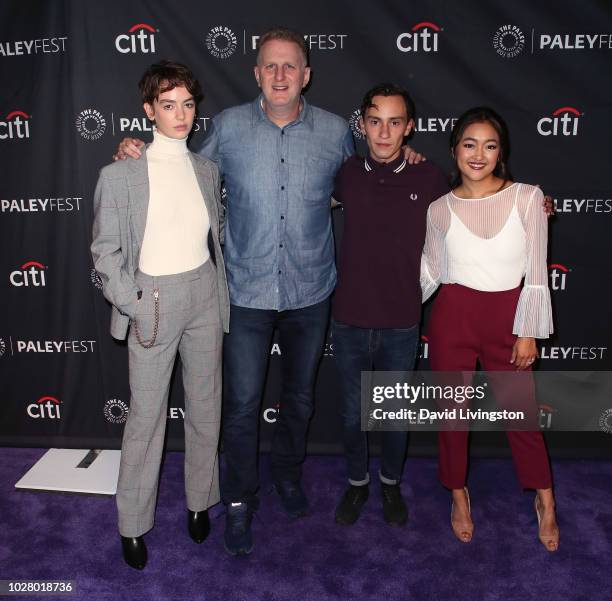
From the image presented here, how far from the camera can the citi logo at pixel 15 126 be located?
3178mm

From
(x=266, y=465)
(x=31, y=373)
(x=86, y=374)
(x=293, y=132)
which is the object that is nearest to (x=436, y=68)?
(x=293, y=132)

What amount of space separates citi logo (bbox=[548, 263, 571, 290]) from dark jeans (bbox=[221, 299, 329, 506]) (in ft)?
4.55

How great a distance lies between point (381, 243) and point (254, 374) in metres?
0.80

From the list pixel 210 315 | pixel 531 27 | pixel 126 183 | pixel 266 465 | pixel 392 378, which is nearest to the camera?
pixel 126 183

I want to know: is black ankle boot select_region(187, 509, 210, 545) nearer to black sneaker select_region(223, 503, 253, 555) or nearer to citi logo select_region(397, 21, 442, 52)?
black sneaker select_region(223, 503, 253, 555)

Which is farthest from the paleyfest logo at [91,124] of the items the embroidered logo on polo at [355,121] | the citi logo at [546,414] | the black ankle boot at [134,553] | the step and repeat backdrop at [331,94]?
the citi logo at [546,414]

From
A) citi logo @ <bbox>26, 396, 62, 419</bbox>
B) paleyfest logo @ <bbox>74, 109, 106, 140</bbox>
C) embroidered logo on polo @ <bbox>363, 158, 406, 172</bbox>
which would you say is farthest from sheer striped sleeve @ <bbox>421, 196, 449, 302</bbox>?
citi logo @ <bbox>26, 396, 62, 419</bbox>

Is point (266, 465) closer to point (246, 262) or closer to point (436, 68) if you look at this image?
point (246, 262)

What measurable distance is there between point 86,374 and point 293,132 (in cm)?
200

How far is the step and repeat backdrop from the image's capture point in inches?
117

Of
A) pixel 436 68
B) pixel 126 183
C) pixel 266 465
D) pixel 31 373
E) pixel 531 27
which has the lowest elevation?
pixel 266 465

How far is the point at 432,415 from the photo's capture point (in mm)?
3482

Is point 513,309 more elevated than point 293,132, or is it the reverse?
point 293,132

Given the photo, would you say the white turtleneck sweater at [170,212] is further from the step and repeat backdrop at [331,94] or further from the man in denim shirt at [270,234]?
the step and repeat backdrop at [331,94]
